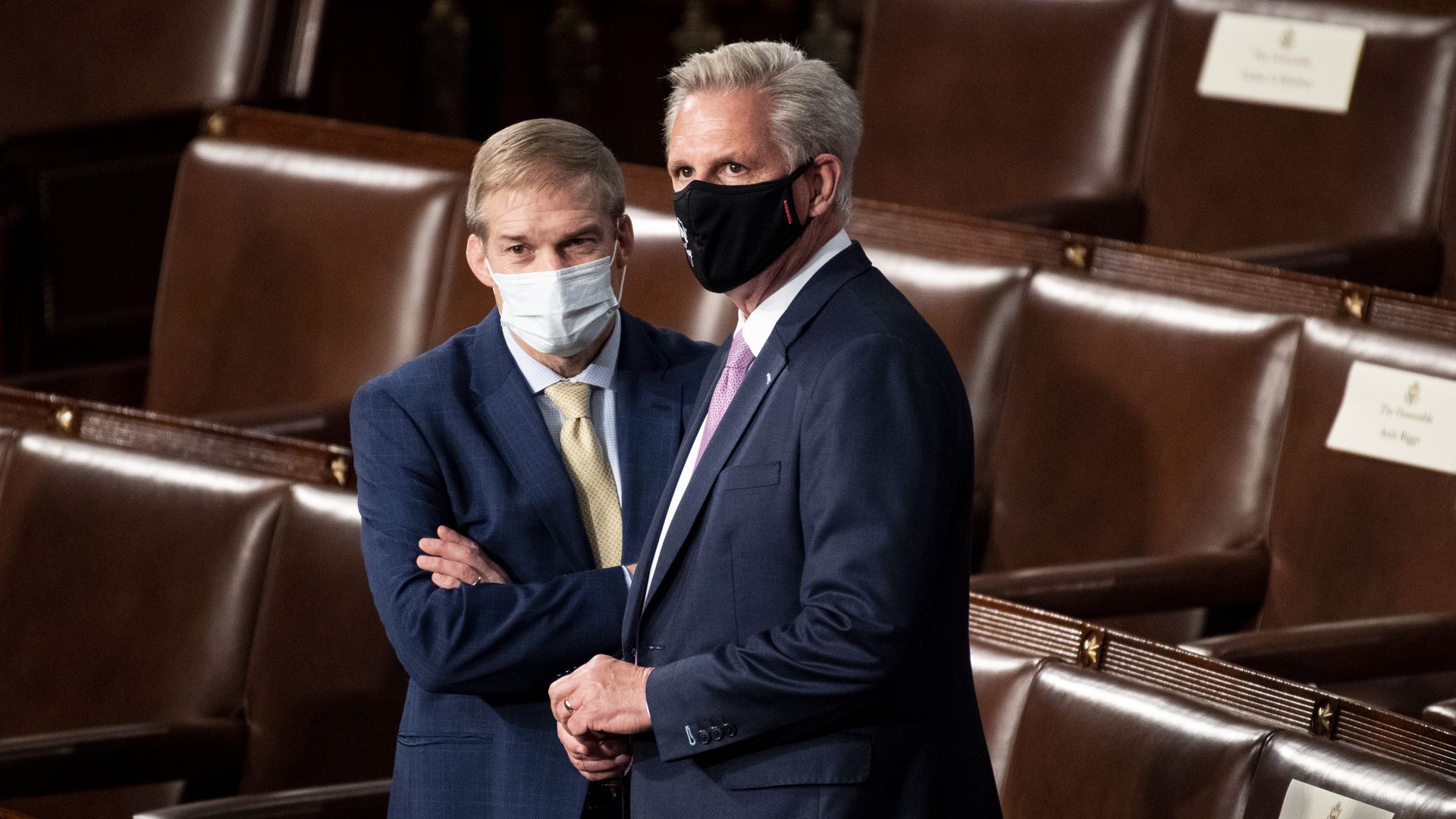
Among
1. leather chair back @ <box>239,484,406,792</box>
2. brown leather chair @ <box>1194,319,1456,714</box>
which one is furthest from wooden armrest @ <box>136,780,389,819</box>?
brown leather chair @ <box>1194,319,1456,714</box>

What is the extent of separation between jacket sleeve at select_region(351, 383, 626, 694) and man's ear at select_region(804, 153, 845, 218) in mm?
323

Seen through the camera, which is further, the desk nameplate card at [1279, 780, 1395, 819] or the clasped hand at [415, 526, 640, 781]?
the desk nameplate card at [1279, 780, 1395, 819]

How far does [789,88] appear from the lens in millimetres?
1019

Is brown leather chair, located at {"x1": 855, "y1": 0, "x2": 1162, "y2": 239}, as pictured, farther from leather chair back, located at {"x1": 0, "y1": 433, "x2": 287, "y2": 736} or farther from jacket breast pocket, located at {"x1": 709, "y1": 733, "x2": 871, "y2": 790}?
jacket breast pocket, located at {"x1": 709, "y1": 733, "x2": 871, "y2": 790}

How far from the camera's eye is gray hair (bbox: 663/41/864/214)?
1.02 meters

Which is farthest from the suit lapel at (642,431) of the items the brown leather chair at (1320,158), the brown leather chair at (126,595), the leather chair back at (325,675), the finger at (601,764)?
the brown leather chair at (1320,158)

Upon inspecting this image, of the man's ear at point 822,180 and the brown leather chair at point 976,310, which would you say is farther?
the brown leather chair at point 976,310

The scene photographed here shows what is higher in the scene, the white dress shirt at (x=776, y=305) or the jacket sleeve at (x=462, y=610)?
the white dress shirt at (x=776, y=305)

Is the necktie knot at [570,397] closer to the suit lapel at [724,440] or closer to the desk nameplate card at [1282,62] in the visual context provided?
the suit lapel at [724,440]

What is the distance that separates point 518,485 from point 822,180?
1.18 ft

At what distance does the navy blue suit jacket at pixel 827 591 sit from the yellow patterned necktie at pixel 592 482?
0.21 meters

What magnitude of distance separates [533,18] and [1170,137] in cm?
136

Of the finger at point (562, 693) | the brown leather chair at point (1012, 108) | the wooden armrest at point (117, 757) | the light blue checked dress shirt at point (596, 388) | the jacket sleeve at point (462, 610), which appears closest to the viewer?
the finger at point (562, 693)

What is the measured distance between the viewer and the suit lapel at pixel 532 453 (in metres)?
1.24
